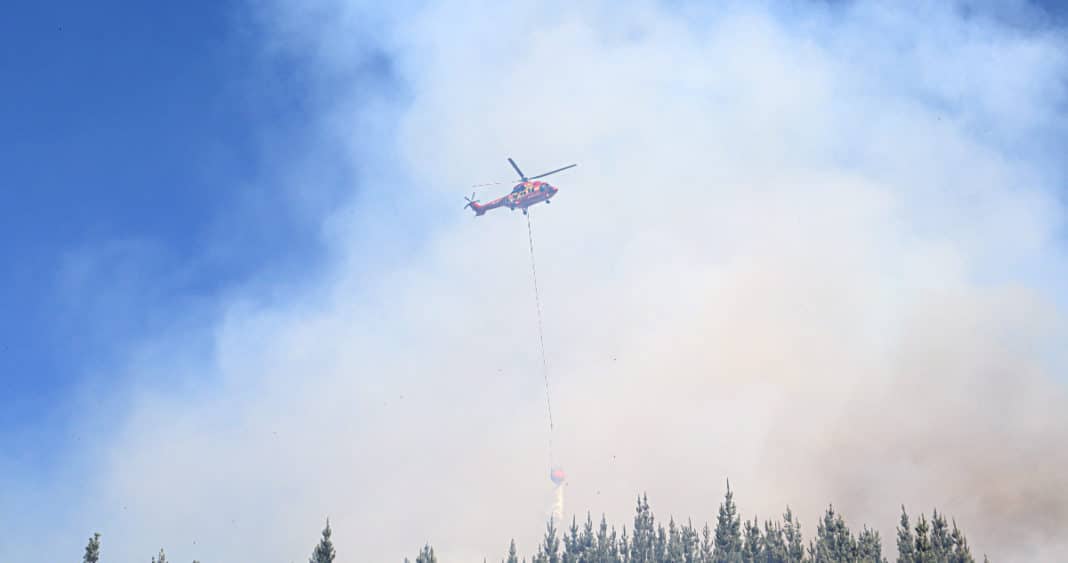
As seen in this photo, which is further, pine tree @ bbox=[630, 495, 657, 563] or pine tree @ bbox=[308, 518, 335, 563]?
pine tree @ bbox=[630, 495, 657, 563]

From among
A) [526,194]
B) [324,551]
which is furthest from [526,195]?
[324,551]

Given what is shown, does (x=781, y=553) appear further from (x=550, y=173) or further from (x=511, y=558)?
(x=550, y=173)

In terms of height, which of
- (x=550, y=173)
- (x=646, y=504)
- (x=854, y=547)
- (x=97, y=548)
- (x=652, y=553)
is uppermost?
(x=550, y=173)

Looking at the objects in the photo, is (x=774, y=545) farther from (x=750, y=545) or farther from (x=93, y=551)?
(x=93, y=551)

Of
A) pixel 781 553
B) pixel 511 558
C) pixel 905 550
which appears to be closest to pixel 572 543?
pixel 511 558

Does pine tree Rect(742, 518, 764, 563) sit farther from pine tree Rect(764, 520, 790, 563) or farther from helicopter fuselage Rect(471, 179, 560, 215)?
helicopter fuselage Rect(471, 179, 560, 215)

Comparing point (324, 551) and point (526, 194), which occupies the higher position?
point (526, 194)

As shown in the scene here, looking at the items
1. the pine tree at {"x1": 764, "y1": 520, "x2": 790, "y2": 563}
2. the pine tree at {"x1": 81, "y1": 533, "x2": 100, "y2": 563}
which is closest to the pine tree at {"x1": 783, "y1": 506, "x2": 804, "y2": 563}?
the pine tree at {"x1": 764, "y1": 520, "x2": 790, "y2": 563}

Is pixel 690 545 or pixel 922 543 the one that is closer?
pixel 922 543

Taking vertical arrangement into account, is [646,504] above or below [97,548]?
above

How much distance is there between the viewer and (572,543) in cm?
17962

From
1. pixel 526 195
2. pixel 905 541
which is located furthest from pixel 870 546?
pixel 526 195

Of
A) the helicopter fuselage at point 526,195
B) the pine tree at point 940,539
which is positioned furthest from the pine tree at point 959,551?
the helicopter fuselage at point 526,195

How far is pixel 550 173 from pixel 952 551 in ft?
307
